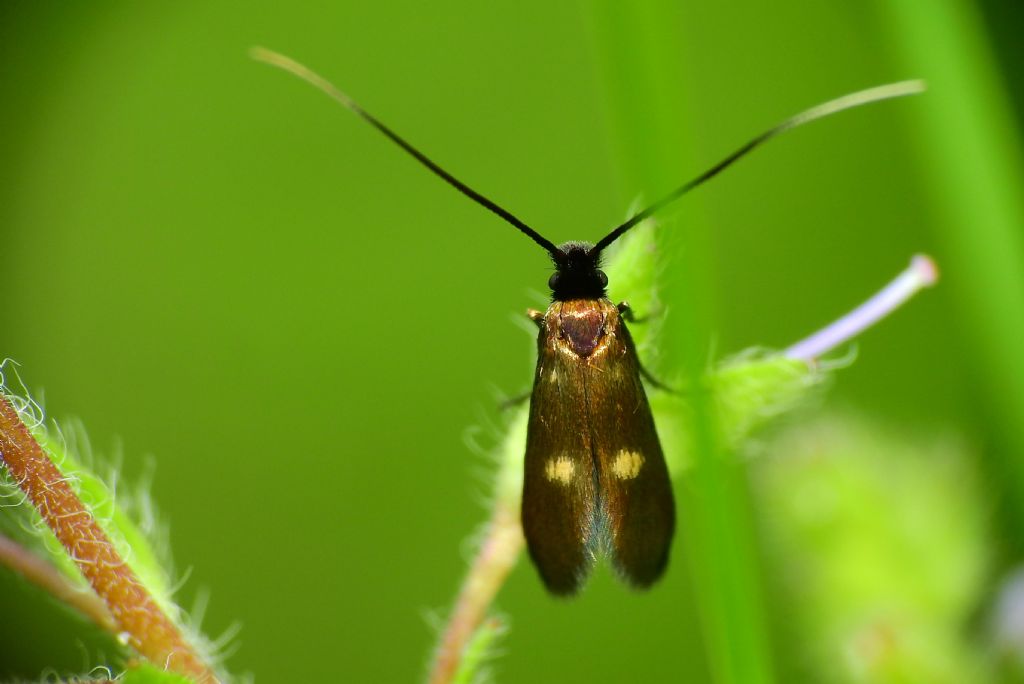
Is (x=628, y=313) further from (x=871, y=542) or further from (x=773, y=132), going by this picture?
(x=871, y=542)

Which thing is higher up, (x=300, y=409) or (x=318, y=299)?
(x=318, y=299)

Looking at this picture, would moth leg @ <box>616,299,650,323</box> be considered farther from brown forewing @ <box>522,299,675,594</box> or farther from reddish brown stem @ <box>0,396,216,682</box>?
reddish brown stem @ <box>0,396,216,682</box>

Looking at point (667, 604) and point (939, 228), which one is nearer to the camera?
point (939, 228)

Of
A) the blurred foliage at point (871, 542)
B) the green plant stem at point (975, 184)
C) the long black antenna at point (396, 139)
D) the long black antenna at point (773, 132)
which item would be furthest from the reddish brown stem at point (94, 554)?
the green plant stem at point (975, 184)

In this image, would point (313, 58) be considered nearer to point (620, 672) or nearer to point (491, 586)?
point (620, 672)

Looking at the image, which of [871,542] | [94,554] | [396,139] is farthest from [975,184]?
[94,554]

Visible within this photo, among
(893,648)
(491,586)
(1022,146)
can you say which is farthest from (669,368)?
(1022,146)
